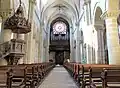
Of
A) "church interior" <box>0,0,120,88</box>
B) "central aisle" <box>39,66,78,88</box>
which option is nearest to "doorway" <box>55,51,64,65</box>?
"church interior" <box>0,0,120,88</box>

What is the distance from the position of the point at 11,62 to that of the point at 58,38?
27.8m

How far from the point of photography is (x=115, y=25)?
33.2ft

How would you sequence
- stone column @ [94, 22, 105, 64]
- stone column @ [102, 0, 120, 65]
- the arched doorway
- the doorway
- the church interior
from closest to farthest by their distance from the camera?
the church interior → stone column @ [102, 0, 120, 65] → stone column @ [94, 22, 105, 64] → the arched doorway → the doorway

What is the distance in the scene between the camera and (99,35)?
14.8m

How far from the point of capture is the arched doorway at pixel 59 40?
37.8 metres

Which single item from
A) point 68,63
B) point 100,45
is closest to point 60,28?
point 68,63

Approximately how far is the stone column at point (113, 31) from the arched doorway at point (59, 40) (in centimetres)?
2730

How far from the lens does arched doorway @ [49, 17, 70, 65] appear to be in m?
37.8

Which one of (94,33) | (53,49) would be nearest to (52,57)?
(53,49)

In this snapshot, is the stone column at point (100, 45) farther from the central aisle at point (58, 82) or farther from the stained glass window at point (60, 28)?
the stained glass window at point (60, 28)

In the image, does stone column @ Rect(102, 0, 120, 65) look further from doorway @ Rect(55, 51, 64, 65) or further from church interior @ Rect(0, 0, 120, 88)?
doorway @ Rect(55, 51, 64, 65)

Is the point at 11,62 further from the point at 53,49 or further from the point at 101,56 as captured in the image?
the point at 53,49

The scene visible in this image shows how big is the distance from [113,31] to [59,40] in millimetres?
28493

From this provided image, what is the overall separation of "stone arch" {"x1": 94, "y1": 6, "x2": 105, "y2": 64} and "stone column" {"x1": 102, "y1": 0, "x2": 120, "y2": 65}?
4130mm
